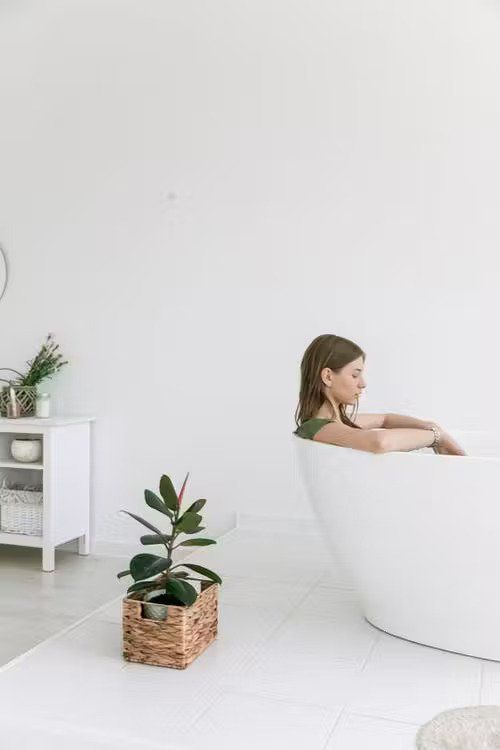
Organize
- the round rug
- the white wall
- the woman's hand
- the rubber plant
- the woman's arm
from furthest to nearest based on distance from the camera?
the white wall → the woman's arm → the woman's hand → the rubber plant → the round rug

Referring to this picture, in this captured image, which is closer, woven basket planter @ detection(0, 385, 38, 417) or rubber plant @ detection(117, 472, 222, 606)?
rubber plant @ detection(117, 472, 222, 606)

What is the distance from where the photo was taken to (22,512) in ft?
11.9

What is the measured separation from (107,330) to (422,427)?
1799 millimetres

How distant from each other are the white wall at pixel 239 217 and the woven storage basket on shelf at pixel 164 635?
5.14ft

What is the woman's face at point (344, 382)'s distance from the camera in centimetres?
234

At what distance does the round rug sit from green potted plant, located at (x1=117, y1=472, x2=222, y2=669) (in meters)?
0.62

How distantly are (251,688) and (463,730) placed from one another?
0.50 meters

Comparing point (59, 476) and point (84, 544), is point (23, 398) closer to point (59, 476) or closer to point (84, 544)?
point (59, 476)

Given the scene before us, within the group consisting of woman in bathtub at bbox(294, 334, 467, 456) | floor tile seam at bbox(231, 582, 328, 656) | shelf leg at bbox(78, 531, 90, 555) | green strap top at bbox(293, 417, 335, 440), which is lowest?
shelf leg at bbox(78, 531, 90, 555)

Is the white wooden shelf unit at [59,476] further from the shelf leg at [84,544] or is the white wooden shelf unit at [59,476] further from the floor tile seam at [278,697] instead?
the floor tile seam at [278,697]

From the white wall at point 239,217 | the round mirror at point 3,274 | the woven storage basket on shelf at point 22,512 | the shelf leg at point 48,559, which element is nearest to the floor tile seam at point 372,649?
the white wall at point 239,217

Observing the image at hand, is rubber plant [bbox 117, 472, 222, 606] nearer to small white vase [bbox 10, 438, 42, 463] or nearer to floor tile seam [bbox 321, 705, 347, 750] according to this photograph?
floor tile seam [bbox 321, 705, 347, 750]

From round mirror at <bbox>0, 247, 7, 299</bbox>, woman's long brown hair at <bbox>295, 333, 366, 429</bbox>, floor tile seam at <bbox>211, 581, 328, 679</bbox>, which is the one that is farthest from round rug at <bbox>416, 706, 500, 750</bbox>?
round mirror at <bbox>0, 247, 7, 299</bbox>

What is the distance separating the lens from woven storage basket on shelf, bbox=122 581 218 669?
6.40ft
